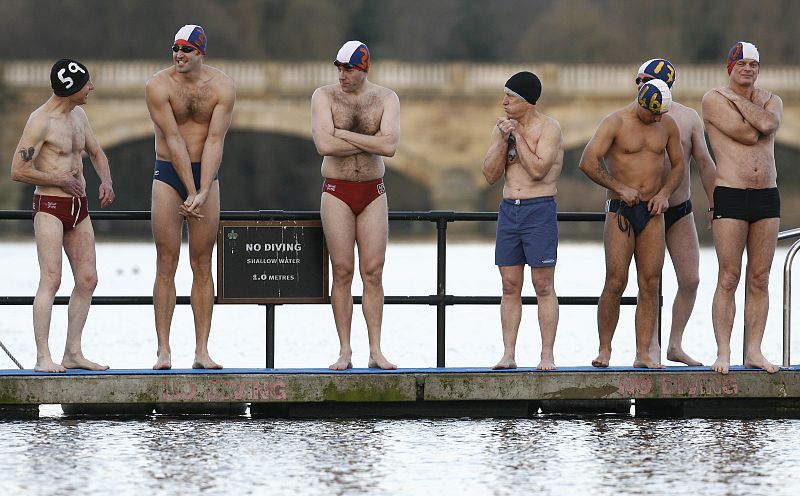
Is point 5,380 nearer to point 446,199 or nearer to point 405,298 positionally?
point 405,298

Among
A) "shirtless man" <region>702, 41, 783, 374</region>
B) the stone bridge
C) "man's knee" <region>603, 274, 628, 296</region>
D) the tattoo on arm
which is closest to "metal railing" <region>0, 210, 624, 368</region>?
"man's knee" <region>603, 274, 628, 296</region>

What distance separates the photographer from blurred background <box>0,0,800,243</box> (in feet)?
184

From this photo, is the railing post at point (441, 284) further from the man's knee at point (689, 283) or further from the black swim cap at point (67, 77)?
the black swim cap at point (67, 77)

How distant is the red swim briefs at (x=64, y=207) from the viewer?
9453mm

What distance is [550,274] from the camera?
9.71 metres

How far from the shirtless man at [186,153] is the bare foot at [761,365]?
2934mm

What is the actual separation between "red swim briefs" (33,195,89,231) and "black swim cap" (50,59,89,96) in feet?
1.81

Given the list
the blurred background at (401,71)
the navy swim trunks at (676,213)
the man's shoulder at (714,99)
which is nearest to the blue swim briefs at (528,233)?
the navy swim trunks at (676,213)

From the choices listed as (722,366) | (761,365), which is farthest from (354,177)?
(761,365)

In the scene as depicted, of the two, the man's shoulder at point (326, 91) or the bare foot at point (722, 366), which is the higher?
the man's shoulder at point (326, 91)

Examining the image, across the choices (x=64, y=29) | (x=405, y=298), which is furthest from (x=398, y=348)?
(x=64, y=29)

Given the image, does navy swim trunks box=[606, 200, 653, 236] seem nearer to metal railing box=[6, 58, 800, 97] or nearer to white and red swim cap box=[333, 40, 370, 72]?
white and red swim cap box=[333, 40, 370, 72]

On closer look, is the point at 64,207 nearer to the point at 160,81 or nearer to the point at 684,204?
the point at 160,81

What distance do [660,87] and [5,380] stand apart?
3.73m
